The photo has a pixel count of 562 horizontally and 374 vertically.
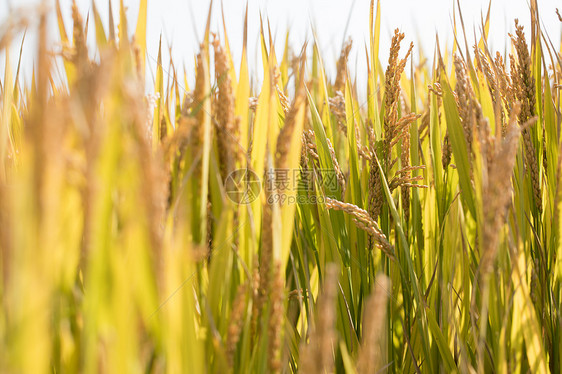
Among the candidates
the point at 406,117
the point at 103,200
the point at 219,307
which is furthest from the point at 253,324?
the point at 406,117

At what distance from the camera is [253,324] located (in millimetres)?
545

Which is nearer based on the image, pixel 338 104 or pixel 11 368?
pixel 11 368

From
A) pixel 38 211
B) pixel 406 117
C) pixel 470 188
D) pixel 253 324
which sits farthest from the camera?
pixel 406 117

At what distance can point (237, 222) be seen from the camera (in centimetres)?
57

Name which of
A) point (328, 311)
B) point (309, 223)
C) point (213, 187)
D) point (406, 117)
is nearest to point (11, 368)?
point (328, 311)

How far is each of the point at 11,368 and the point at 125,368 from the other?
8 cm

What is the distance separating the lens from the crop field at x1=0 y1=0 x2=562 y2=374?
1.02ft

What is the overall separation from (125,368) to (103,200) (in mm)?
143

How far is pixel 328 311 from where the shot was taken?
326 mm

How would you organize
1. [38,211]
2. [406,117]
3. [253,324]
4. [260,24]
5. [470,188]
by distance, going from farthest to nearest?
1. [260,24]
2. [406,117]
3. [470,188]
4. [253,324]
5. [38,211]

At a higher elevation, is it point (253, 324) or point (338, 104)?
point (338, 104)

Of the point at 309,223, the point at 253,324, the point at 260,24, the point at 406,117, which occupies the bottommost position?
the point at 253,324

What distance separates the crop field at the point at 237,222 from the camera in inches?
12.2

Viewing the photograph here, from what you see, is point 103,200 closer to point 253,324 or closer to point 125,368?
point 125,368
